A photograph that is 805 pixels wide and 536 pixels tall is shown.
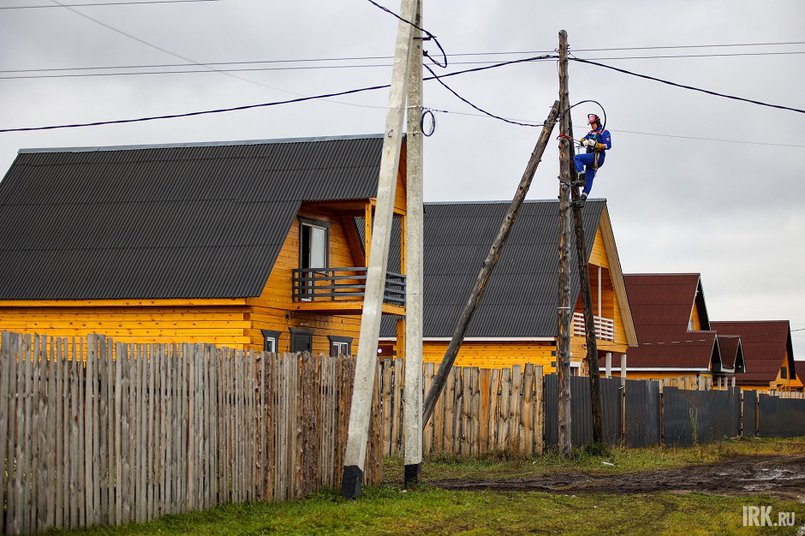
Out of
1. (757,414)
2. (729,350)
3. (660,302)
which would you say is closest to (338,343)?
(757,414)

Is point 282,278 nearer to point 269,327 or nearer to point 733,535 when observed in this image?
point 269,327

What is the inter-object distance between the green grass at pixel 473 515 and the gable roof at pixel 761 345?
5689 centimetres

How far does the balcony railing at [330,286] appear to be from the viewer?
31391mm

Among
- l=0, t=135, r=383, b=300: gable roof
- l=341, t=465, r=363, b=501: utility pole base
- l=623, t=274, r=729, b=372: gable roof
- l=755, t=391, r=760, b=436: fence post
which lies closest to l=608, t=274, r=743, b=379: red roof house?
l=623, t=274, r=729, b=372: gable roof

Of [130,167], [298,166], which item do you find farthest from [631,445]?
[130,167]

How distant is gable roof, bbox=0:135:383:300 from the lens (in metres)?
30.1

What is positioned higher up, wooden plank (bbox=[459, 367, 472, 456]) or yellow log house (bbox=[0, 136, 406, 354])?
yellow log house (bbox=[0, 136, 406, 354])

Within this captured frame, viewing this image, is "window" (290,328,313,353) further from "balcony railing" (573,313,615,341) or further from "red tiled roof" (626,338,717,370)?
"red tiled roof" (626,338,717,370)

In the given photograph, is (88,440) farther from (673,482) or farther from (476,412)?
(476,412)

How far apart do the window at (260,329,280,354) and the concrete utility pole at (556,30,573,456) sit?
868cm

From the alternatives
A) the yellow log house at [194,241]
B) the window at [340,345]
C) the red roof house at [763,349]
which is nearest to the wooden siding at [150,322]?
the yellow log house at [194,241]

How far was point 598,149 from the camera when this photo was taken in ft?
Result: 82.6

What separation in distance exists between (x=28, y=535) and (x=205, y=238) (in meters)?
20.1

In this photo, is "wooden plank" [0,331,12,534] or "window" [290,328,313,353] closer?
"wooden plank" [0,331,12,534]
